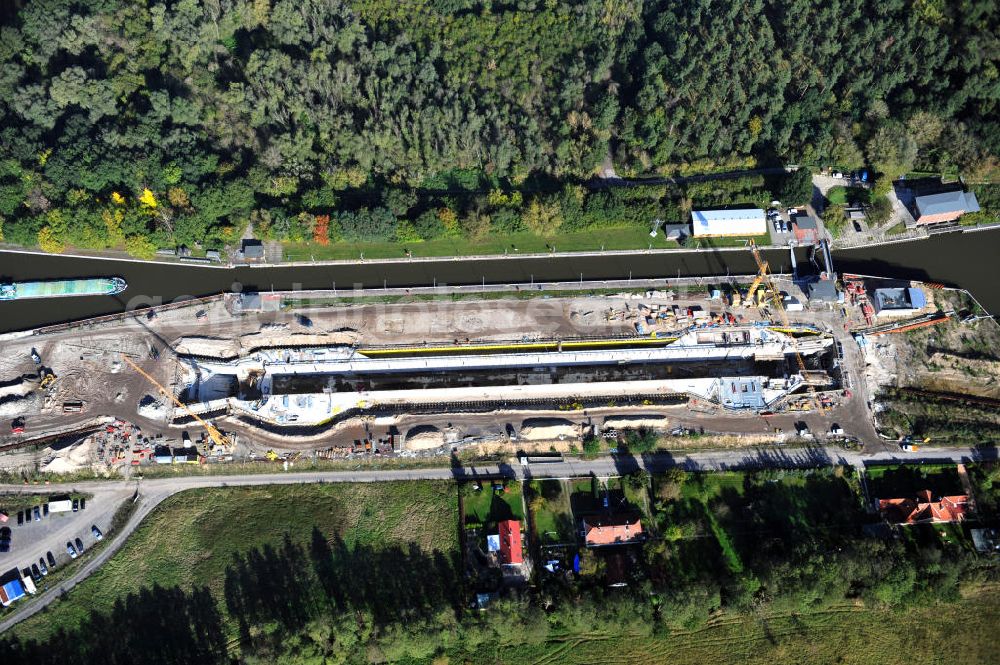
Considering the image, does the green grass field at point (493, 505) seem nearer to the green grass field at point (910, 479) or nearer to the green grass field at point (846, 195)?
the green grass field at point (910, 479)

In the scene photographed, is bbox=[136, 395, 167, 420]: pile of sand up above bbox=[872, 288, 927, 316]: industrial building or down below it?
below

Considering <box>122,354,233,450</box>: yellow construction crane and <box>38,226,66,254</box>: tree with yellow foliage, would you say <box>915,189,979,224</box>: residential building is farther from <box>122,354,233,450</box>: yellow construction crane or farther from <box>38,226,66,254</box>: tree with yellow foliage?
<box>38,226,66,254</box>: tree with yellow foliage

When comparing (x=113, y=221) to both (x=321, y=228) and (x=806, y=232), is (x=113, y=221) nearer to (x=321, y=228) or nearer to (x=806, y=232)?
(x=321, y=228)

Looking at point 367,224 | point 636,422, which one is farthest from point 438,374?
point 636,422

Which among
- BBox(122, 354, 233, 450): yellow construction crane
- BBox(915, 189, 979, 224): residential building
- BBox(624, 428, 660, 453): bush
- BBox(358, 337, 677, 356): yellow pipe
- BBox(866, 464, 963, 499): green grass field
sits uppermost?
BBox(915, 189, 979, 224): residential building

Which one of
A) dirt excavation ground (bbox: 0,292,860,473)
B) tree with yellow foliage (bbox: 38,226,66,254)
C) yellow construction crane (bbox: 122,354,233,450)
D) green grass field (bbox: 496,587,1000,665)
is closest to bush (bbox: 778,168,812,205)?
dirt excavation ground (bbox: 0,292,860,473)

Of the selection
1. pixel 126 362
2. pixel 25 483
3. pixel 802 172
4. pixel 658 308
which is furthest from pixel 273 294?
pixel 802 172
